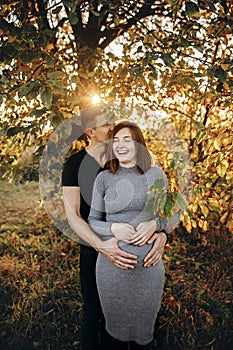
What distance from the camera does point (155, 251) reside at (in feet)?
7.86

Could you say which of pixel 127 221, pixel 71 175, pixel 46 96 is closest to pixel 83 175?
pixel 71 175

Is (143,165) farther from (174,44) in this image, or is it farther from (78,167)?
(174,44)

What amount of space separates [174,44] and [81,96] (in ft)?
2.09

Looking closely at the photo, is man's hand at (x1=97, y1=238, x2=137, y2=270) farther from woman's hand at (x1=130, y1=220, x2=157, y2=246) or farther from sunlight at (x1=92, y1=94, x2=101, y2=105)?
sunlight at (x1=92, y1=94, x2=101, y2=105)

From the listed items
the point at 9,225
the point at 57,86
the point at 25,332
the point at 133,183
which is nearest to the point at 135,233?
the point at 133,183

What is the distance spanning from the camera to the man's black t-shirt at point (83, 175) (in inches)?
101

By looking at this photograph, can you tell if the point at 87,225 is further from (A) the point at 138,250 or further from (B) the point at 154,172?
(B) the point at 154,172

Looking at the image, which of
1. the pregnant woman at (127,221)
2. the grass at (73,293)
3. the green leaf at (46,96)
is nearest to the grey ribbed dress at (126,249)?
the pregnant woman at (127,221)

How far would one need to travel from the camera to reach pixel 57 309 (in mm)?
3586

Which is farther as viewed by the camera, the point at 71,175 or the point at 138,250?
the point at 71,175

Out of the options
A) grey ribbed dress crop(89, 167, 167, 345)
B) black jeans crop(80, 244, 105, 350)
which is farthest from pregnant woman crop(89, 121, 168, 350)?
black jeans crop(80, 244, 105, 350)

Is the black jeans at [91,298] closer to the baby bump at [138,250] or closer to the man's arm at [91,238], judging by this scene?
the man's arm at [91,238]

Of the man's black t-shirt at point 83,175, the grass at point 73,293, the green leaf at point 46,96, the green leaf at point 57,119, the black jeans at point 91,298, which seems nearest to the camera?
the green leaf at point 46,96

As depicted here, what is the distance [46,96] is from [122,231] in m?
0.76
